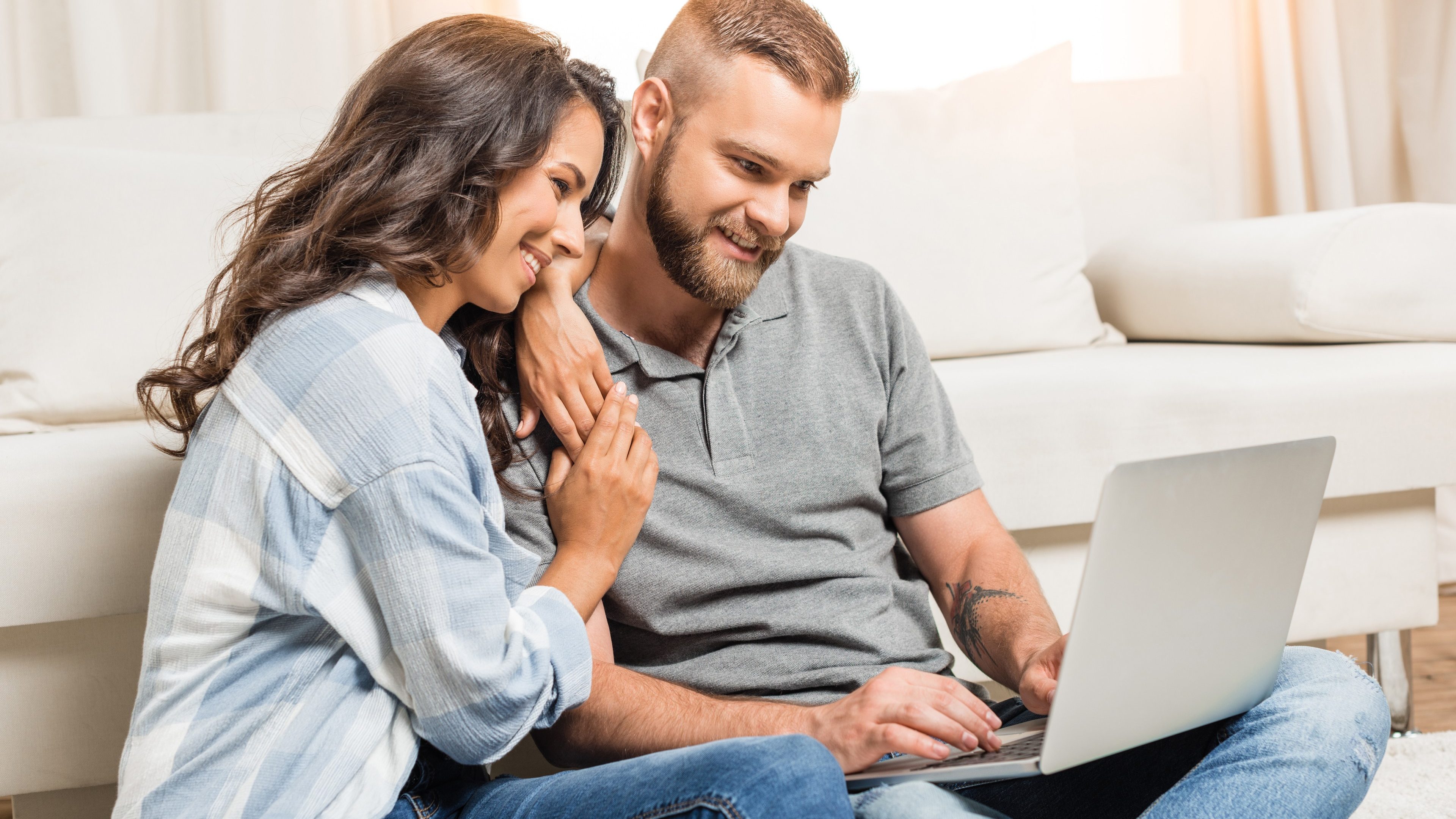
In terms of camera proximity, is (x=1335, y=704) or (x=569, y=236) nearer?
(x=1335, y=704)

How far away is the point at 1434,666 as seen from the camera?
69.7 inches

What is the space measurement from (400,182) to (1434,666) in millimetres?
1785

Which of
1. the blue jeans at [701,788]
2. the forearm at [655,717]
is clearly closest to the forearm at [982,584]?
the forearm at [655,717]

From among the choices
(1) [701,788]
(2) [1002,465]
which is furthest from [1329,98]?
(1) [701,788]

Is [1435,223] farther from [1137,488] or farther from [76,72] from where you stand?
[76,72]

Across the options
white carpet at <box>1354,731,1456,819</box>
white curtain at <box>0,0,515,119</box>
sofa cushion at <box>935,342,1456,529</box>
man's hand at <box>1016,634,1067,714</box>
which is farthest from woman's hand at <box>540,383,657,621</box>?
white curtain at <box>0,0,515,119</box>

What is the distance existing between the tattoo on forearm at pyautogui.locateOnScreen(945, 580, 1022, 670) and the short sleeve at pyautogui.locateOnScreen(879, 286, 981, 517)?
0.09 meters

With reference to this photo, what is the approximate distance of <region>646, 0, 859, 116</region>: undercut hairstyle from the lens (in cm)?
106

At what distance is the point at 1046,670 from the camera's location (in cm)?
89

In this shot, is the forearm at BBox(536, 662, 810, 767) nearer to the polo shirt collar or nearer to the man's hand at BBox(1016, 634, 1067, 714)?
the man's hand at BBox(1016, 634, 1067, 714)

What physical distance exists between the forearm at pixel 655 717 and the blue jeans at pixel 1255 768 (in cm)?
13

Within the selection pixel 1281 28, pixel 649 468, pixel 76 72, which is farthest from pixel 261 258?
pixel 1281 28

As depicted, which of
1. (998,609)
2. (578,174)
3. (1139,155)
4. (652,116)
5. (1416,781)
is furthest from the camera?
(1139,155)

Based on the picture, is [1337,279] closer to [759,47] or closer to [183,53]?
[759,47]
